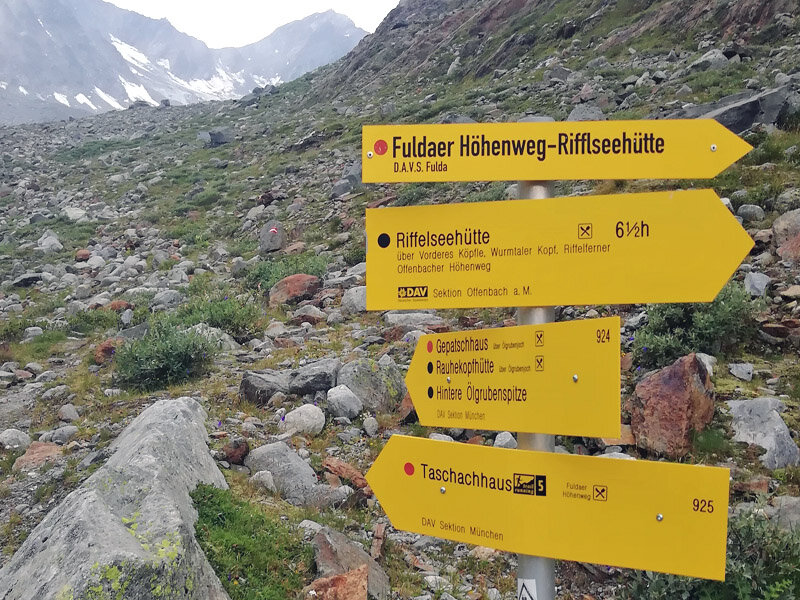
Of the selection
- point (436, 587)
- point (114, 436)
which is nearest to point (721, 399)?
point (436, 587)

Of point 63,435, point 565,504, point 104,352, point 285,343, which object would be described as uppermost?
point 565,504

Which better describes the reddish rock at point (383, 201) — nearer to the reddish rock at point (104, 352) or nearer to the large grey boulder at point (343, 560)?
the reddish rock at point (104, 352)

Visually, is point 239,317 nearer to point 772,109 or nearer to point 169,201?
Answer: point 772,109

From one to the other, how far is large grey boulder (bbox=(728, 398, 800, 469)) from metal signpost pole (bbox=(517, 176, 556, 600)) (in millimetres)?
3076

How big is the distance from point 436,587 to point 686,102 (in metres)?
13.2

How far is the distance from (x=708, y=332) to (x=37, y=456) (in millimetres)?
6830

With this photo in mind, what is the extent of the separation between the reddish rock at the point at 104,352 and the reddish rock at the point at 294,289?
9.06ft

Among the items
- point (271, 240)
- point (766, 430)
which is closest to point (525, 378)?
point (766, 430)

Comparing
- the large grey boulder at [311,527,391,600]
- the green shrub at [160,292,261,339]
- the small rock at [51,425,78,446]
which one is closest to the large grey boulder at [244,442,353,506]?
the large grey boulder at [311,527,391,600]

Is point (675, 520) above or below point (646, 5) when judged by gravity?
below

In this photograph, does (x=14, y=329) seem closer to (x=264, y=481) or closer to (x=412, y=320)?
(x=412, y=320)

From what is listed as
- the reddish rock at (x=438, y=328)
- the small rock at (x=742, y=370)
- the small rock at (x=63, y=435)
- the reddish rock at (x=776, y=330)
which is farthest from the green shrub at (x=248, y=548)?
the reddish rock at (x=776, y=330)

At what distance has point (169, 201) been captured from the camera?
21.5m

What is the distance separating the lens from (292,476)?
15.9 feet
